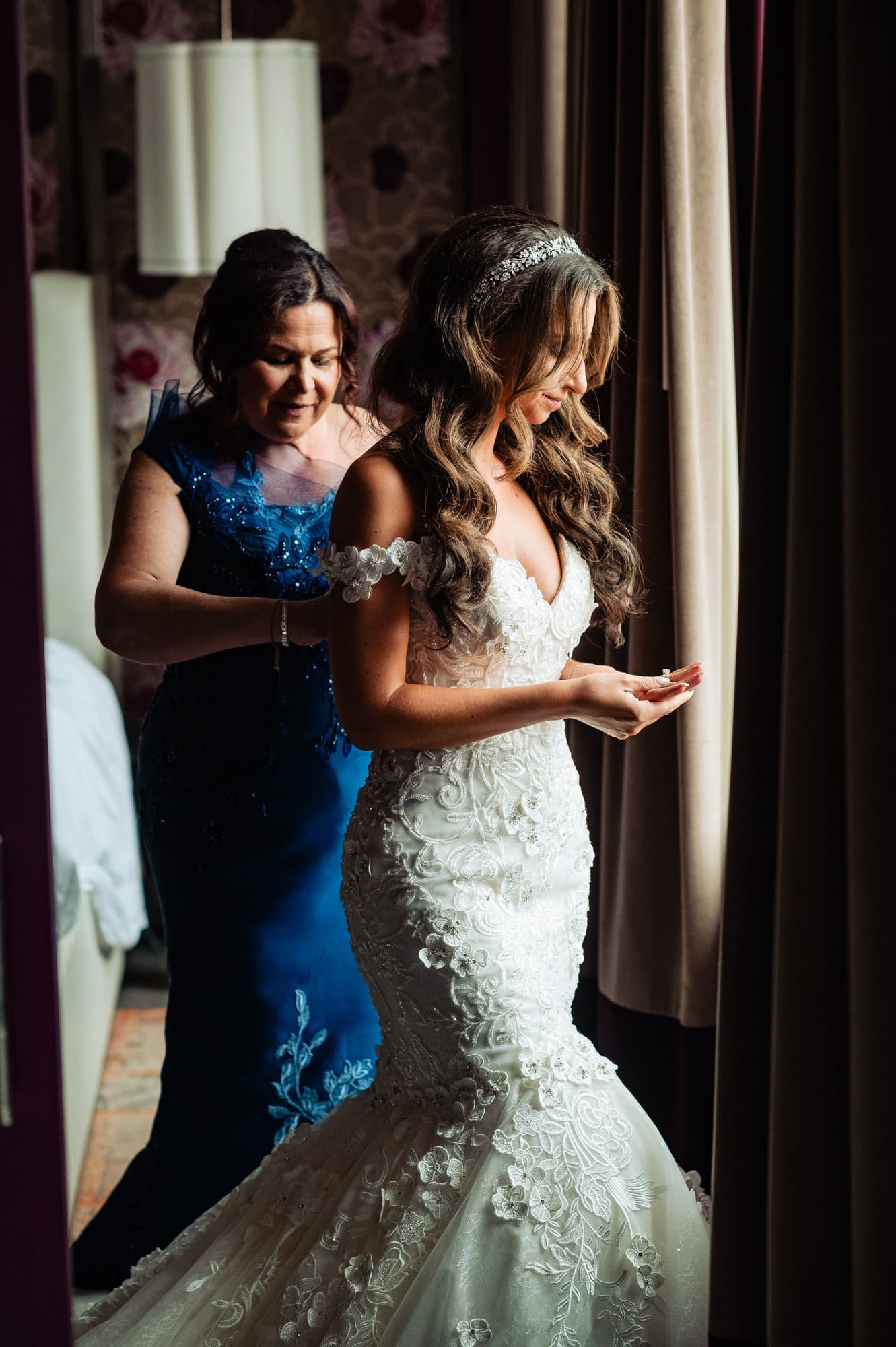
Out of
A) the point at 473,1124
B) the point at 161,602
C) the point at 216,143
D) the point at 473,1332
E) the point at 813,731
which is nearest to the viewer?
the point at 813,731

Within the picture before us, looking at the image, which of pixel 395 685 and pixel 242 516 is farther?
pixel 242 516

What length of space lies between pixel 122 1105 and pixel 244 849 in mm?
1391

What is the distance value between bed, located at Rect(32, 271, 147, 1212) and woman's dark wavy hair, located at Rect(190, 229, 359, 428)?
1.02 metres

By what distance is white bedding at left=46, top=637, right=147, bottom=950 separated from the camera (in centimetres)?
339

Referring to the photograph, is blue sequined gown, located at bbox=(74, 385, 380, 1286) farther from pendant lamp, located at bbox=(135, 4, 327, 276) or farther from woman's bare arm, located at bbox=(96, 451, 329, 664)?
pendant lamp, located at bbox=(135, 4, 327, 276)

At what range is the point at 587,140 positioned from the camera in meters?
2.36

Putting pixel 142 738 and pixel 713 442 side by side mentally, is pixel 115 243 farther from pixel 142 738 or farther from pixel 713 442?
pixel 713 442

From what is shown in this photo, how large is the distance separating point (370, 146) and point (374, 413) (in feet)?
9.41

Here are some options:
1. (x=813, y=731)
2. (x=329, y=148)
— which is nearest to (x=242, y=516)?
(x=813, y=731)

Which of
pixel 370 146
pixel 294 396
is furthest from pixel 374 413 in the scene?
pixel 370 146

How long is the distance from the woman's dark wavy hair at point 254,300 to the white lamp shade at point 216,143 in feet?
6.12

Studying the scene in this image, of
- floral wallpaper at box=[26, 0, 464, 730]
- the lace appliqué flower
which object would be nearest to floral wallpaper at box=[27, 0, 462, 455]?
floral wallpaper at box=[26, 0, 464, 730]

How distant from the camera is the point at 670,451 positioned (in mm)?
2062

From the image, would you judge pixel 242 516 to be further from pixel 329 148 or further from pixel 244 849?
pixel 329 148
